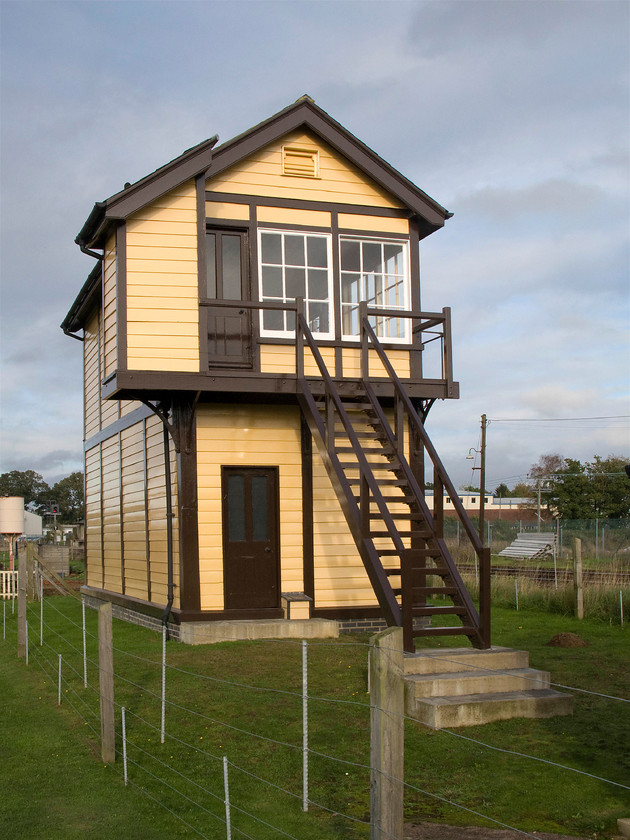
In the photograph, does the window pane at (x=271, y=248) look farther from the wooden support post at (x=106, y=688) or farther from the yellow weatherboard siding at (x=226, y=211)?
the wooden support post at (x=106, y=688)

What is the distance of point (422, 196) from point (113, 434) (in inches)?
329

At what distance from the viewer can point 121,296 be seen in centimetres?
1280

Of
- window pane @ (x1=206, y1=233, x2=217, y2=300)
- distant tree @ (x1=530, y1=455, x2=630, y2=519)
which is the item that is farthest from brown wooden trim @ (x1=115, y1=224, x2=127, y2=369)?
distant tree @ (x1=530, y1=455, x2=630, y2=519)

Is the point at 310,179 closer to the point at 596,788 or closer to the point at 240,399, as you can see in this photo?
the point at 240,399

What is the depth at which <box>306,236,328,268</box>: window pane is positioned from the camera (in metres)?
14.5

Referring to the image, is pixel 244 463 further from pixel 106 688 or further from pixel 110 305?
pixel 106 688

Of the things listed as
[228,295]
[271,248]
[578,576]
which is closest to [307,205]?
[271,248]

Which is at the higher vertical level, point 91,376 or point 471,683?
point 91,376

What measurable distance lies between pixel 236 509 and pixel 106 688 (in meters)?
6.22

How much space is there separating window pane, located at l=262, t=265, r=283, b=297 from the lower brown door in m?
2.86

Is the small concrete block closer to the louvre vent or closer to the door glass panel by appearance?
the door glass panel

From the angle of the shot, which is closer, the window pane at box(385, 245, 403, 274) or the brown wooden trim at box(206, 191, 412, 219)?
the brown wooden trim at box(206, 191, 412, 219)

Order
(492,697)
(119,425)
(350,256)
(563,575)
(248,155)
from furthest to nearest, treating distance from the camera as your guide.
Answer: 1. (563,575)
2. (119,425)
3. (350,256)
4. (248,155)
5. (492,697)

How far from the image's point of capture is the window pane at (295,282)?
14.4 meters
